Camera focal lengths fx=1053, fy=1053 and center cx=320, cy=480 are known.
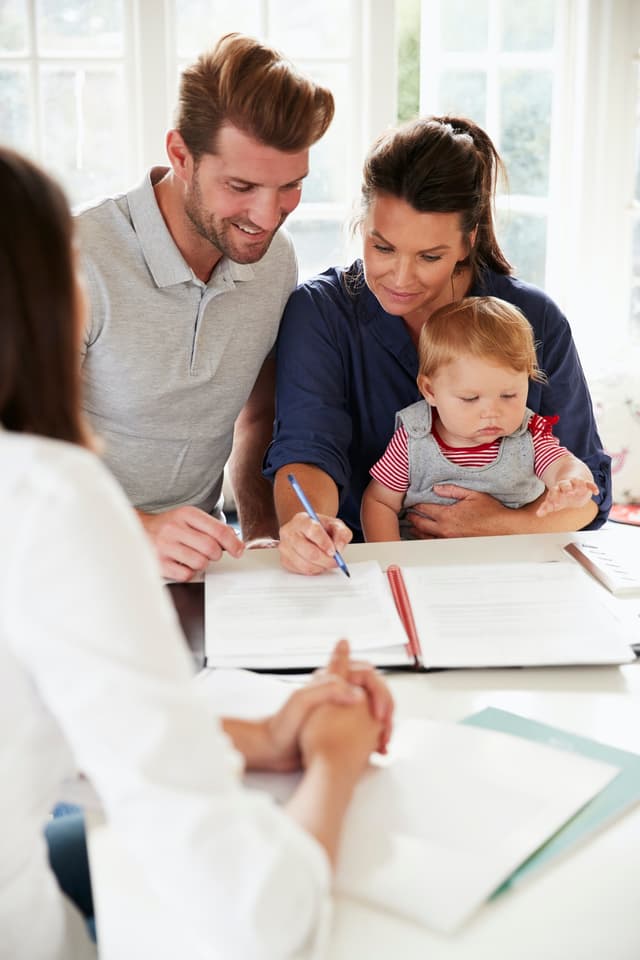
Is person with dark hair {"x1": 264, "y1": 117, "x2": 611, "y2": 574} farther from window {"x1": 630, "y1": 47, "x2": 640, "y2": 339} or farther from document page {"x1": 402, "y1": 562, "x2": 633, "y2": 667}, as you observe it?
window {"x1": 630, "y1": 47, "x2": 640, "y2": 339}

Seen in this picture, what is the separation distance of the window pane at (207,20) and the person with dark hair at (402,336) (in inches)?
75.9

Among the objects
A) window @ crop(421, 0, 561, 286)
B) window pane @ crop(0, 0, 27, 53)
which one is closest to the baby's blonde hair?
window @ crop(421, 0, 561, 286)

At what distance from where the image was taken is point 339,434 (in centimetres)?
194

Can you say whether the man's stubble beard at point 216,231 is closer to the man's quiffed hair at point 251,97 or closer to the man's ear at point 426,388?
the man's quiffed hair at point 251,97

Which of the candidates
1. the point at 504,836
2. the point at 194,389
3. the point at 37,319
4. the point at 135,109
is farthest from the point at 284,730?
the point at 135,109

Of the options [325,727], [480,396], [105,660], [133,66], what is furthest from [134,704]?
[133,66]

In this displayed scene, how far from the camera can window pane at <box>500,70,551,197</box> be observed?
3.86 meters

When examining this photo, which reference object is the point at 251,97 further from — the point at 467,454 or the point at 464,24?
the point at 464,24

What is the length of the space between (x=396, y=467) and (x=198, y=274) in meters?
0.52

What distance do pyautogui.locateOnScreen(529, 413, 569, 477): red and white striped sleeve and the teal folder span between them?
83cm

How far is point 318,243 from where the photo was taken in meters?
3.86

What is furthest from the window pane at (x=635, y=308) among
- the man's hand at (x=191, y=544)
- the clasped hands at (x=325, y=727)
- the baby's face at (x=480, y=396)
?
the clasped hands at (x=325, y=727)

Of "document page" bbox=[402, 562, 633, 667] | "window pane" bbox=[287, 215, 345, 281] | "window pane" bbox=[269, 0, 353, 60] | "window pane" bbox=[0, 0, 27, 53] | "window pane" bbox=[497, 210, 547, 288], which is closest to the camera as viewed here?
"document page" bbox=[402, 562, 633, 667]

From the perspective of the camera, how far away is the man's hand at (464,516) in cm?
183
